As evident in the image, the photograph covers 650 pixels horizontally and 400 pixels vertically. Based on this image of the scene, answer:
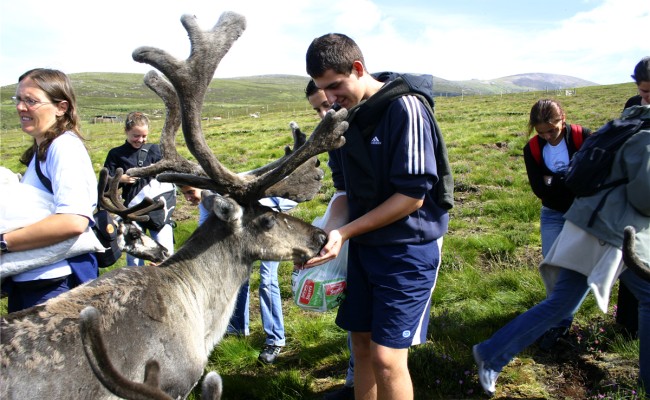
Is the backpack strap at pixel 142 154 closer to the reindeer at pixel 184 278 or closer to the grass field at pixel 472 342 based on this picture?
the grass field at pixel 472 342

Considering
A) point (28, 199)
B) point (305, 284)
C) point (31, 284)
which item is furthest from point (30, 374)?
point (305, 284)

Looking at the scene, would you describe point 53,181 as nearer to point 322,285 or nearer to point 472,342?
point 322,285

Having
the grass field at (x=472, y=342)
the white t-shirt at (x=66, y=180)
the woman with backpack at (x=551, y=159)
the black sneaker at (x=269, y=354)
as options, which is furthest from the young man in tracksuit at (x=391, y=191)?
the woman with backpack at (x=551, y=159)

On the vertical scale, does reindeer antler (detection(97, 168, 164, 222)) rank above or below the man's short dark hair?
below

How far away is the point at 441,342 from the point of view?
16.8 ft

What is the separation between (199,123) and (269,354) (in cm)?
271

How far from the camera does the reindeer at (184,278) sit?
9.64 ft

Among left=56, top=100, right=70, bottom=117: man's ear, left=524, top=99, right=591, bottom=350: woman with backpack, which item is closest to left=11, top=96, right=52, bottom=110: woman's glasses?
left=56, top=100, right=70, bottom=117: man's ear

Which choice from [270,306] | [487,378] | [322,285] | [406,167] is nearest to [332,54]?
[406,167]

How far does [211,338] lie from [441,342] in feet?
7.90

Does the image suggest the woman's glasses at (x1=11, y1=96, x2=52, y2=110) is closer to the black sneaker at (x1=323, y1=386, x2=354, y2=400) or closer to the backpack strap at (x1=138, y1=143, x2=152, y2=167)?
the black sneaker at (x1=323, y1=386, x2=354, y2=400)

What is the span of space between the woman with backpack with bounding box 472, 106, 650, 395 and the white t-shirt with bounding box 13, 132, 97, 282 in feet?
10.8

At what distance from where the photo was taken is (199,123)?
392 cm

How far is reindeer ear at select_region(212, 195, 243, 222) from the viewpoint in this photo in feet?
12.4
